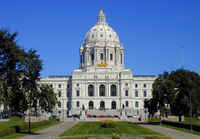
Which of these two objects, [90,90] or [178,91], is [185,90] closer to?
[178,91]

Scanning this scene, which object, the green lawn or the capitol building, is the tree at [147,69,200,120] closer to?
the green lawn

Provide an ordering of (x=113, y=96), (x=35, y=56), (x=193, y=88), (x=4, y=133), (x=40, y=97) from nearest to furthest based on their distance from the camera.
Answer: (x=4, y=133), (x=35, y=56), (x=40, y=97), (x=193, y=88), (x=113, y=96)

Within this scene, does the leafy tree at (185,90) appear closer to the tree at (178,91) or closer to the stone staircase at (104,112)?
the tree at (178,91)

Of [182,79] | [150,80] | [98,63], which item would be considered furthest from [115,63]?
[182,79]

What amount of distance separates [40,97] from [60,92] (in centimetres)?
12184

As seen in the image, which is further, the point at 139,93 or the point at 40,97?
the point at 139,93

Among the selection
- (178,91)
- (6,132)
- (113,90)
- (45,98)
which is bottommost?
A: (6,132)

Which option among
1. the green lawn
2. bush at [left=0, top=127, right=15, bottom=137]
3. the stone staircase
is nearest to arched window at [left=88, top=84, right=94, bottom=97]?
the stone staircase

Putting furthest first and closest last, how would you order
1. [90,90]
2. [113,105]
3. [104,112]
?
[90,90] < [113,105] < [104,112]

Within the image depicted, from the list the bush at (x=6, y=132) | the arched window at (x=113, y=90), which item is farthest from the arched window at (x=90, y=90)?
the bush at (x=6, y=132)

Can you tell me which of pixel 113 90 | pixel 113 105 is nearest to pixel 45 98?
pixel 113 105

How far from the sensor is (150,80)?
18188 centimetres

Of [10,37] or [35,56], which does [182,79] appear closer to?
[35,56]

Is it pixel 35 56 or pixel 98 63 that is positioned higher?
pixel 98 63
